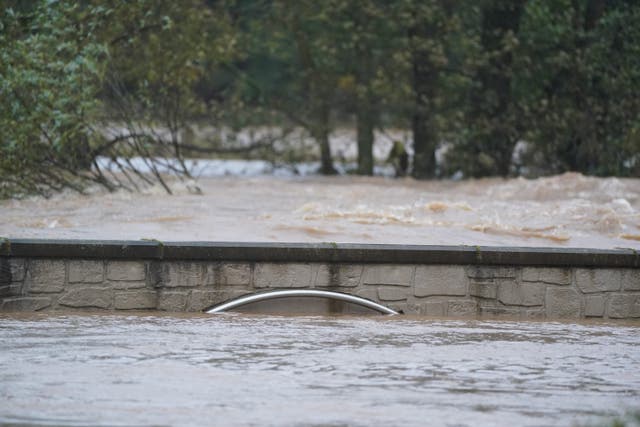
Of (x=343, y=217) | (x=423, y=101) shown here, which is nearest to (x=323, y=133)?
(x=423, y=101)

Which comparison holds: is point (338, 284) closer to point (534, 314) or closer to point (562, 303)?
point (534, 314)

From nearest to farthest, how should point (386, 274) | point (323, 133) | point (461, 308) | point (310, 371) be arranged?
1. point (310, 371)
2. point (386, 274)
3. point (461, 308)
4. point (323, 133)

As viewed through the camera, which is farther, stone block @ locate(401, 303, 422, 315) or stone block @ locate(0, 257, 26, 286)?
stone block @ locate(401, 303, 422, 315)

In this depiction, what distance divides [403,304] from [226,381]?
3.06m

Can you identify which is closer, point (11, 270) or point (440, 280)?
point (11, 270)

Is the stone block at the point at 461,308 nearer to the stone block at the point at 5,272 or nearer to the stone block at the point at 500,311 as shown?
the stone block at the point at 500,311

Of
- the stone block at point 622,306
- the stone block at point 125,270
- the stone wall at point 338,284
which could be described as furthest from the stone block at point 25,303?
the stone block at point 622,306

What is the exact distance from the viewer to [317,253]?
8305mm

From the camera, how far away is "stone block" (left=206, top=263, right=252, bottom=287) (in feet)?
27.2

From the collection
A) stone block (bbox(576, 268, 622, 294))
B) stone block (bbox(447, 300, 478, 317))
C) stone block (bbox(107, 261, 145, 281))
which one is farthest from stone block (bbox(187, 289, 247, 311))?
stone block (bbox(576, 268, 622, 294))

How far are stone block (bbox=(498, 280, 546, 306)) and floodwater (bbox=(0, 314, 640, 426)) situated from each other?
37cm

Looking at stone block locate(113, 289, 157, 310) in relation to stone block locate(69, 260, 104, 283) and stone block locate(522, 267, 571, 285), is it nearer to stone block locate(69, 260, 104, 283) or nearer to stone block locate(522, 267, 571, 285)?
stone block locate(69, 260, 104, 283)

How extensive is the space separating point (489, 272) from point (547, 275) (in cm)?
45

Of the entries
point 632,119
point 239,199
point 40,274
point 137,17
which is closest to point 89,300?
point 40,274
